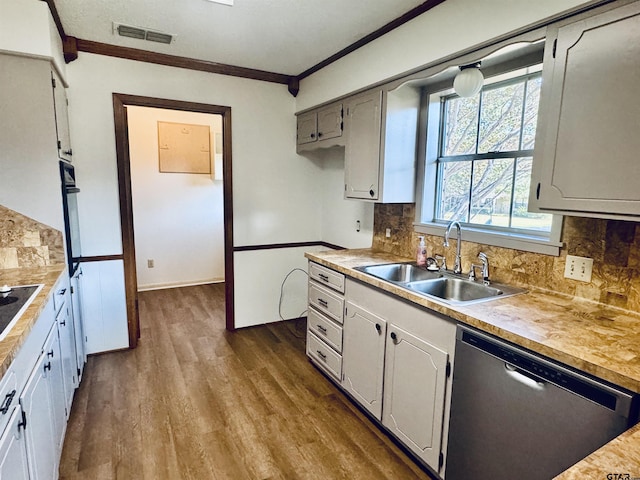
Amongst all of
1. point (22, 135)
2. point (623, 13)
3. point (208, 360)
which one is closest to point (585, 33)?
point (623, 13)

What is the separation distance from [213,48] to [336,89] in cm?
102

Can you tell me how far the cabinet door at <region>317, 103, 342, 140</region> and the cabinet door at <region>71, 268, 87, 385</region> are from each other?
2.22 meters

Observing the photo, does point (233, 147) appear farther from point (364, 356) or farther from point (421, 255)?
point (364, 356)

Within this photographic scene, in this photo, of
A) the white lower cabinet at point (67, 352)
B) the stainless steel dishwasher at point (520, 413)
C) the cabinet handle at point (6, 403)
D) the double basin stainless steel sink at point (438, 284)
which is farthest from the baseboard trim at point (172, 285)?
the stainless steel dishwasher at point (520, 413)

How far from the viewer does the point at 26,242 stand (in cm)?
231

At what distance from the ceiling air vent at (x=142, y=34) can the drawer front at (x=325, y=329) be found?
7.59 ft

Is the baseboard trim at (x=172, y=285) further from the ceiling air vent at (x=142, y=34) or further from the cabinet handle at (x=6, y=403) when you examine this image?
the cabinet handle at (x=6, y=403)

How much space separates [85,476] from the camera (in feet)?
6.06

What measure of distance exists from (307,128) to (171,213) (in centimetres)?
251

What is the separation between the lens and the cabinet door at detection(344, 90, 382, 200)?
101 inches

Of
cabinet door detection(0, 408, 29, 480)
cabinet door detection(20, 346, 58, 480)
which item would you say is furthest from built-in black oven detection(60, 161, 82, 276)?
cabinet door detection(0, 408, 29, 480)

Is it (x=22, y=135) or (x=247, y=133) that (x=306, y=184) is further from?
(x=22, y=135)

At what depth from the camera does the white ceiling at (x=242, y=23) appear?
7.22ft

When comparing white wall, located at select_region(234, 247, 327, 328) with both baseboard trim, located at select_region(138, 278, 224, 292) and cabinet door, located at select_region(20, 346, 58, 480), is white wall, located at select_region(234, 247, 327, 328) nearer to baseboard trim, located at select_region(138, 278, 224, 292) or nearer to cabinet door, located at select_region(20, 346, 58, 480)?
baseboard trim, located at select_region(138, 278, 224, 292)
